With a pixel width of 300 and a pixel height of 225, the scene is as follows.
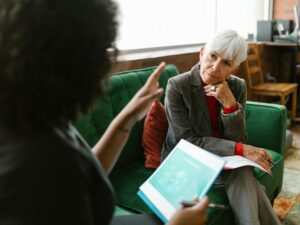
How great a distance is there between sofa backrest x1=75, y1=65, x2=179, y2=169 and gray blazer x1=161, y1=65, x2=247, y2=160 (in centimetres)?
22

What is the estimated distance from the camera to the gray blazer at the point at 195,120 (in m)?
1.53

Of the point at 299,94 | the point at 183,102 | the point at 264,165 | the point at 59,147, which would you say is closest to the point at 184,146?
the point at 183,102

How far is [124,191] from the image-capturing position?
1.48 metres

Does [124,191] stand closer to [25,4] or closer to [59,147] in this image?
[59,147]

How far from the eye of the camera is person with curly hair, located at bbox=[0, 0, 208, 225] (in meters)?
0.56

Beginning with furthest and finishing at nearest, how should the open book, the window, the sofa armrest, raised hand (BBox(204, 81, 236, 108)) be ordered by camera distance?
the window < the sofa armrest < raised hand (BBox(204, 81, 236, 108)) < the open book

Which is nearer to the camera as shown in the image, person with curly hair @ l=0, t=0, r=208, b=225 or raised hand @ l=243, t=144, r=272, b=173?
person with curly hair @ l=0, t=0, r=208, b=225

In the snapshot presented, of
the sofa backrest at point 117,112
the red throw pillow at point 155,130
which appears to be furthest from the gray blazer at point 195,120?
the sofa backrest at point 117,112

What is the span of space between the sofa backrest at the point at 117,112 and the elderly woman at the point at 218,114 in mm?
204

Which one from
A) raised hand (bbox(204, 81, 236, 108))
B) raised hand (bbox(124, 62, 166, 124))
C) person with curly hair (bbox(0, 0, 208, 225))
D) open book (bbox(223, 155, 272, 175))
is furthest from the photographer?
raised hand (bbox(204, 81, 236, 108))

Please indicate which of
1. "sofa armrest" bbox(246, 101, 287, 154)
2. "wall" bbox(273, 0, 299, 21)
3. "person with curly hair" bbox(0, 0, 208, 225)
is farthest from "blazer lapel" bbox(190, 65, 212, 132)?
"wall" bbox(273, 0, 299, 21)

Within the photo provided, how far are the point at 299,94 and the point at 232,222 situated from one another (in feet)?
10.2

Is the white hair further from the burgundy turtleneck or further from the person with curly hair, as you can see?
the person with curly hair

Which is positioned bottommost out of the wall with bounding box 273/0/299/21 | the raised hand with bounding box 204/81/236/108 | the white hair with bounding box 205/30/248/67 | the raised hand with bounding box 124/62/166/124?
the raised hand with bounding box 204/81/236/108
